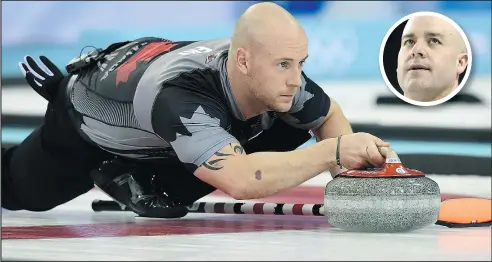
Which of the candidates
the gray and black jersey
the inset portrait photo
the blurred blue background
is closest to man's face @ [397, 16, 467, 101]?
the inset portrait photo

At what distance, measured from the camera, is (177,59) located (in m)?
3.65

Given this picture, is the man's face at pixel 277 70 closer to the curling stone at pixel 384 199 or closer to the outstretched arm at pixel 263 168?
the outstretched arm at pixel 263 168

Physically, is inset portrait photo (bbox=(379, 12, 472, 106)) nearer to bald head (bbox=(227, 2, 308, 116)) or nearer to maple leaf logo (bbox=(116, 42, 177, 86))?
maple leaf logo (bbox=(116, 42, 177, 86))

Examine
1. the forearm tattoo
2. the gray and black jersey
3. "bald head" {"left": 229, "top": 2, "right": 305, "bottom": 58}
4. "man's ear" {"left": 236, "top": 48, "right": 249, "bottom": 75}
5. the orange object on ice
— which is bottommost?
the orange object on ice

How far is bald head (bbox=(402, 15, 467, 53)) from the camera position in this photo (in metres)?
6.20

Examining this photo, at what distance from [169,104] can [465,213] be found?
119 centimetres

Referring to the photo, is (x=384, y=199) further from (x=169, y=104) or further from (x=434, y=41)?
(x=434, y=41)

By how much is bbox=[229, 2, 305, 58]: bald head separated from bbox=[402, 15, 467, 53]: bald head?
2856 millimetres

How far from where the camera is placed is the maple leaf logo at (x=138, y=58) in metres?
3.86

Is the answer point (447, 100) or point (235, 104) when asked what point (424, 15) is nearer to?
point (447, 100)

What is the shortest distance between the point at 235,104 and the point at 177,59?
0.27 m

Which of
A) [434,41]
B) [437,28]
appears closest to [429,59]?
[434,41]

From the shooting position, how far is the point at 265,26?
3.40 m

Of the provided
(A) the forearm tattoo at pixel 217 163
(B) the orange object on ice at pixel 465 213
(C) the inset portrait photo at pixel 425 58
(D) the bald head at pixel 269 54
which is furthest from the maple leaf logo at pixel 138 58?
(C) the inset portrait photo at pixel 425 58
